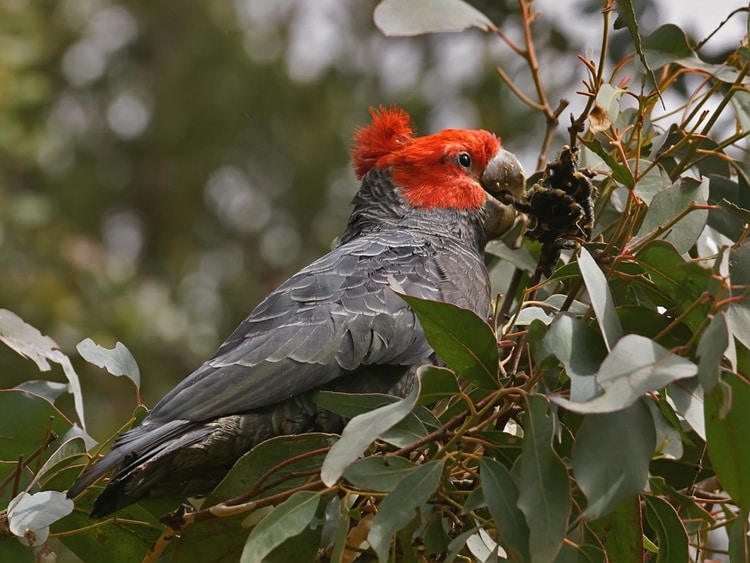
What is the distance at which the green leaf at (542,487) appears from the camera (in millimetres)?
1589

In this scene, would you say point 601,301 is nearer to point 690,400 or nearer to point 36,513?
point 690,400

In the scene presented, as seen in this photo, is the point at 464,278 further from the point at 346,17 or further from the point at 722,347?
the point at 346,17

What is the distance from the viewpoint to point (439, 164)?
3.35 metres

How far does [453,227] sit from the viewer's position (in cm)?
323

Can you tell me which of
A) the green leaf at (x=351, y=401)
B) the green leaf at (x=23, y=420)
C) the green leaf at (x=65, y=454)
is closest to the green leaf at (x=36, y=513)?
the green leaf at (x=65, y=454)

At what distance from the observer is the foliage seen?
1607 mm

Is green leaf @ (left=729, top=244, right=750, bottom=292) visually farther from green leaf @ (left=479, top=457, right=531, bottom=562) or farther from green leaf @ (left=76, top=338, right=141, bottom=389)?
green leaf @ (left=76, top=338, right=141, bottom=389)

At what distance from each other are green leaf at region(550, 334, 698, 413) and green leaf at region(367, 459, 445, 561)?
0.32m

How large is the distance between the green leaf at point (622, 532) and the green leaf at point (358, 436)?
49 cm

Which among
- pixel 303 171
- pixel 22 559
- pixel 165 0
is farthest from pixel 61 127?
pixel 22 559

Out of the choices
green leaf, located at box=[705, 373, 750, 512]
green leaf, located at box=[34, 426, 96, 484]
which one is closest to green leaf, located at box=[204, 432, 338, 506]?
green leaf, located at box=[34, 426, 96, 484]

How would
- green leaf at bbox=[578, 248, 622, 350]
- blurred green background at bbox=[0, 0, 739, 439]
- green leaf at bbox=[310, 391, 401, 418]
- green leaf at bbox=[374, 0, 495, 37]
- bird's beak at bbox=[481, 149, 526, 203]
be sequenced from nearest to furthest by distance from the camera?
green leaf at bbox=[578, 248, 622, 350], green leaf at bbox=[310, 391, 401, 418], green leaf at bbox=[374, 0, 495, 37], bird's beak at bbox=[481, 149, 526, 203], blurred green background at bbox=[0, 0, 739, 439]

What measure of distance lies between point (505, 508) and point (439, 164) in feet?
6.05

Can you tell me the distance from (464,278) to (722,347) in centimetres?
152
